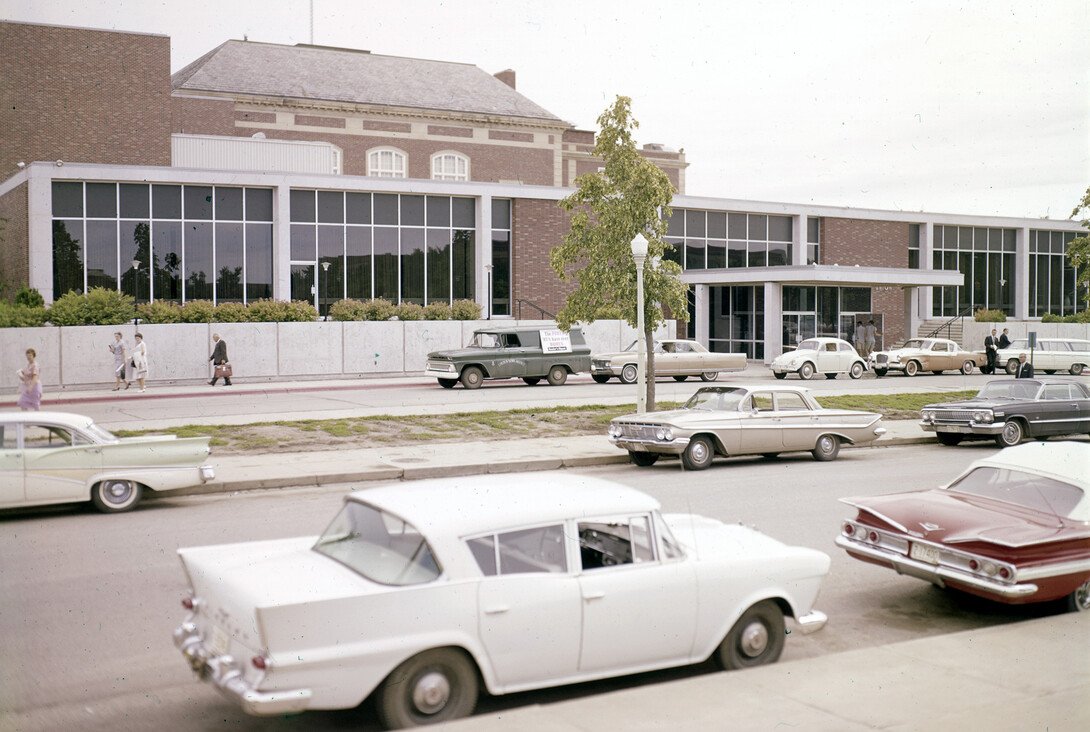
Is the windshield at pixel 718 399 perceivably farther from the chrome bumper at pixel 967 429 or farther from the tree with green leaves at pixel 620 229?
the chrome bumper at pixel 967 429

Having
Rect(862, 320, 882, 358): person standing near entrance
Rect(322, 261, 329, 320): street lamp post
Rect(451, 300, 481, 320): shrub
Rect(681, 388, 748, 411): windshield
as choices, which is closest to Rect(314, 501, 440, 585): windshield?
Rect(681, 388, 748, 411): windshield

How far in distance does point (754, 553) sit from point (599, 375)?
2604cm

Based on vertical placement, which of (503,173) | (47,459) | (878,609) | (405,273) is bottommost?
(878,609)

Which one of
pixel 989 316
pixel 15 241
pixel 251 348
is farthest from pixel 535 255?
pixel 989 316

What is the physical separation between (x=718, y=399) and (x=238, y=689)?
38.9 feet

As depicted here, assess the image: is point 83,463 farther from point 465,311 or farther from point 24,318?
point 465,311

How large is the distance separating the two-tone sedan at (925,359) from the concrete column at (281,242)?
945 inches

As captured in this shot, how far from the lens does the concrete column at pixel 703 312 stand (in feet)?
158

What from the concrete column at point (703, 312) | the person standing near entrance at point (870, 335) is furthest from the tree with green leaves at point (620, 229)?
the person standing near entrance at point (870, 335)

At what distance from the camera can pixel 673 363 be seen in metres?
32.7

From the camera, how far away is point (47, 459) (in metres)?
11.1

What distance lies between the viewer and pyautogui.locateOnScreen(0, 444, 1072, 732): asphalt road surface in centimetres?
572

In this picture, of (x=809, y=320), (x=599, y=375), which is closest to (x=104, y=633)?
(x=599, y=375)

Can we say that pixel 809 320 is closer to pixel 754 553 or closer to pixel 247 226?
pixel 247 226
